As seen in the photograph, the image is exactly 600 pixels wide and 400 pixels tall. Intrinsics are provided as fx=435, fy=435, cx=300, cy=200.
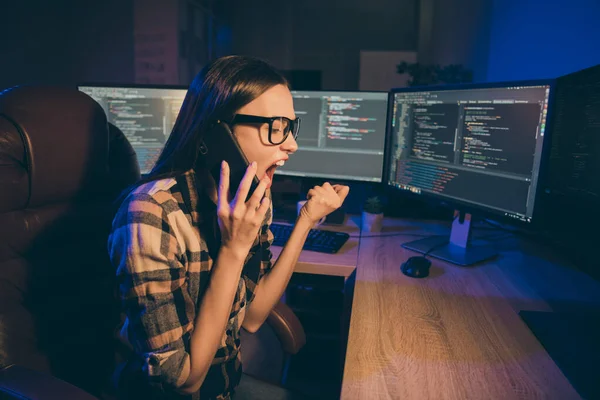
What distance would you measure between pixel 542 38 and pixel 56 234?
5.49 feet

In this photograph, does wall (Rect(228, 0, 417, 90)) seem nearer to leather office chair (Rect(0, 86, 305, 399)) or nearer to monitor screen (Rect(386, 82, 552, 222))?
monitor screen (Rect(386, 82, 552, 222))

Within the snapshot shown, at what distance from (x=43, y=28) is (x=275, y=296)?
9.42 feet

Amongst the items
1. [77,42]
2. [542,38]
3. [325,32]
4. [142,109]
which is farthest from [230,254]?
[325,32]

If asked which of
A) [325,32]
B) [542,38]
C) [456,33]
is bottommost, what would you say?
[542,38]

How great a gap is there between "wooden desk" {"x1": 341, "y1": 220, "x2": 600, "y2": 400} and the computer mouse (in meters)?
0.02

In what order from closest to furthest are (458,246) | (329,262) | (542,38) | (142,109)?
(329,262), (458,246), (542,38), (142,109)

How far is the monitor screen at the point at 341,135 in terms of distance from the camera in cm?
160

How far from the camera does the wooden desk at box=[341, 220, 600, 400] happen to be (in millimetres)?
708

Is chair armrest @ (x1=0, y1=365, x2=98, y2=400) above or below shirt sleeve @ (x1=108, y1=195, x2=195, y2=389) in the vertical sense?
below

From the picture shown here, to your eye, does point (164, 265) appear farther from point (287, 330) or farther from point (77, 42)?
point (77, 42)

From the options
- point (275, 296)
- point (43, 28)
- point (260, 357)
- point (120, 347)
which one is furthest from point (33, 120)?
point (43, 28)

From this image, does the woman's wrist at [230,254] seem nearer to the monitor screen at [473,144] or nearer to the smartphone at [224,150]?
the smartphone at [224,150]

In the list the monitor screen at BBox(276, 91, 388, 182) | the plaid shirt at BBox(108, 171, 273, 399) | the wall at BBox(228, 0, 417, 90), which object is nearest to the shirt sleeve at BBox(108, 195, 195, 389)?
the plaid shirt at BBox(108, 171, 273, 399)

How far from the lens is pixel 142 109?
66.4 inches
